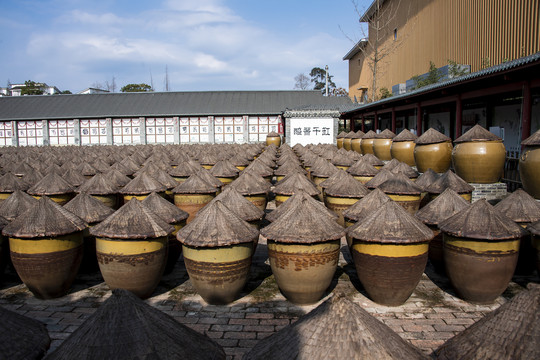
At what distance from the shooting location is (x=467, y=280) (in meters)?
5.73

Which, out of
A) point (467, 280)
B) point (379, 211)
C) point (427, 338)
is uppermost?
point (379, 211)

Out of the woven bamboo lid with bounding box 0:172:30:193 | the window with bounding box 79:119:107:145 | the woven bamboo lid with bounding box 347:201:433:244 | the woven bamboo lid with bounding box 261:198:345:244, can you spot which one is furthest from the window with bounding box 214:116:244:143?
the woven bamboo lid with bounding box 347:201:433:244

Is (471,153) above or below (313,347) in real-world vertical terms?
above

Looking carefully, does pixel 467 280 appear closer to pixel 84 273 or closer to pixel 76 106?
pixel 84 273

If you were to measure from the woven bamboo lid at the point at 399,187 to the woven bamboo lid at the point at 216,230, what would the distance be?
3447 mm

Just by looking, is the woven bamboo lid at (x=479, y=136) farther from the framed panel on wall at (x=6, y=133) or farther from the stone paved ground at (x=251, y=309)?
the framed panel on wall at (x=6, y=133)

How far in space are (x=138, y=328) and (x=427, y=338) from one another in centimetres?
350

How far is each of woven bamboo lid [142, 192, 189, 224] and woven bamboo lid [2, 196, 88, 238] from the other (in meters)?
1.12

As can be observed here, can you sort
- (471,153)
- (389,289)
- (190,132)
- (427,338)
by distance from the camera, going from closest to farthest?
(427,338) → (389,289) → (471,153) → (190,132)

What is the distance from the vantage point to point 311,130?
103 feet

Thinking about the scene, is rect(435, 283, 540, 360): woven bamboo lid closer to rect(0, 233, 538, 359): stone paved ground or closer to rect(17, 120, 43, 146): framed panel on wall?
rect(0, 233, 538, 359): stone paved ground

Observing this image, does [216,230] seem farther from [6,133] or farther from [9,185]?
[6,133]

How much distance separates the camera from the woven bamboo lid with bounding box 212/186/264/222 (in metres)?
7.20

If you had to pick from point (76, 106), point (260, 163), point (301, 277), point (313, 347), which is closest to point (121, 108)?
point (76, 106)
